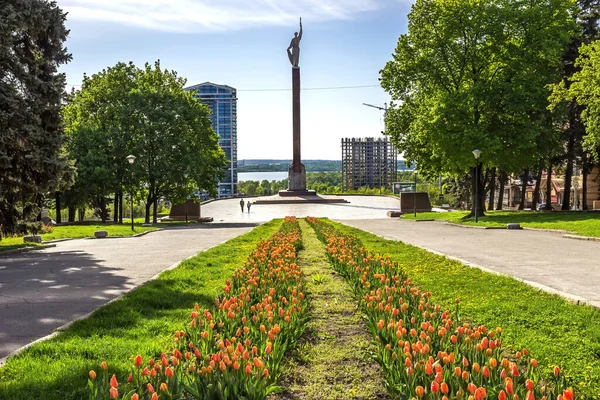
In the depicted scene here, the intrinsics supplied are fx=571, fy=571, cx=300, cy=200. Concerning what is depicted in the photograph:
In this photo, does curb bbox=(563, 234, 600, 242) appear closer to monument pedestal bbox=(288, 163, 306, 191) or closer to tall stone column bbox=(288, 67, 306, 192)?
tall stone column bbox=(288, 67, 306, 192)

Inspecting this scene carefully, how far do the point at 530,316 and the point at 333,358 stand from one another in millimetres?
2787

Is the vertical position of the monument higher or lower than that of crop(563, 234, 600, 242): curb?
higher

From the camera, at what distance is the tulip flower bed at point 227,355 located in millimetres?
3699

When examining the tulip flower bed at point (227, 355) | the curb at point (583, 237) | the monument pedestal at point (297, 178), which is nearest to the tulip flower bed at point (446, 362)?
the tulip flower bed at point (227, 355)

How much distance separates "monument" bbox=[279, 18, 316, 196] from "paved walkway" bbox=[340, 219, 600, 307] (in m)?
45.4

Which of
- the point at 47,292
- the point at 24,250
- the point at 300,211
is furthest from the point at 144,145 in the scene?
the point at 47,292

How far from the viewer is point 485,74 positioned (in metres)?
32.4

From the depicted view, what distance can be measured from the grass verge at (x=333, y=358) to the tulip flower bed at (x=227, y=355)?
8.1 inches

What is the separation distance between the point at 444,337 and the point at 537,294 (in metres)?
4.03

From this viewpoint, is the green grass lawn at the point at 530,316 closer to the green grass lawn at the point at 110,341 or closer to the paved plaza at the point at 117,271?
the paved plaza at the point at 117,271

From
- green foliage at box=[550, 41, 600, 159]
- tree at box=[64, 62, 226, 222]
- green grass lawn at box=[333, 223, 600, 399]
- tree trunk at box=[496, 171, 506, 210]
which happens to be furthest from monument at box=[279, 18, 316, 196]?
green grass lawn at box=[333, 223, 600, 399]

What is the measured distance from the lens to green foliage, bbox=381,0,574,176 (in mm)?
29953

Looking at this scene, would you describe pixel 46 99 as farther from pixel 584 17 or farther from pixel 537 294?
pixel 584 17

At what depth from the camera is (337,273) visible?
10539 mm
